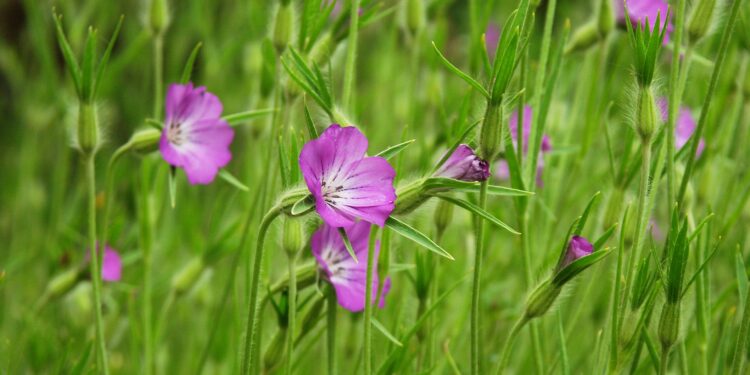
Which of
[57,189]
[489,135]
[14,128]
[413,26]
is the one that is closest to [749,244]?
[413,26]

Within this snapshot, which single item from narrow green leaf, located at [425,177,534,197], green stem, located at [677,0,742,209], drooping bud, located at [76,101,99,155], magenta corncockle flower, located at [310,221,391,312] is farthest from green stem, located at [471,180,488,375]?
drooping bud, located at [76,101,99,155]

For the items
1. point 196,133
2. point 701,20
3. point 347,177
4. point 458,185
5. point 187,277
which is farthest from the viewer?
point 187,277

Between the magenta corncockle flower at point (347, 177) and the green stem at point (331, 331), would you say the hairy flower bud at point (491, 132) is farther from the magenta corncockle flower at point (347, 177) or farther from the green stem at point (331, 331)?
the green stem at point (331, 331)

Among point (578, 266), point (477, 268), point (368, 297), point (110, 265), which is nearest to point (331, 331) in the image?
point (368, 297)

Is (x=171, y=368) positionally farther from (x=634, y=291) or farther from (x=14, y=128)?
(x=14, y=128)

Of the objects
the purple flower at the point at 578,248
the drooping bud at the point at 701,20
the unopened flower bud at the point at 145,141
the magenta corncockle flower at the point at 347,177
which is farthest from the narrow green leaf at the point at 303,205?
the drooping bud at the point at 701,20

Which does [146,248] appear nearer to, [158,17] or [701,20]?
[158,17]

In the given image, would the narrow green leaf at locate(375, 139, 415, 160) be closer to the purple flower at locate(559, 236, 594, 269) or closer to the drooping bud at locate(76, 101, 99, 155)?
the purple flower at locate(559, 236, 594, 269)
